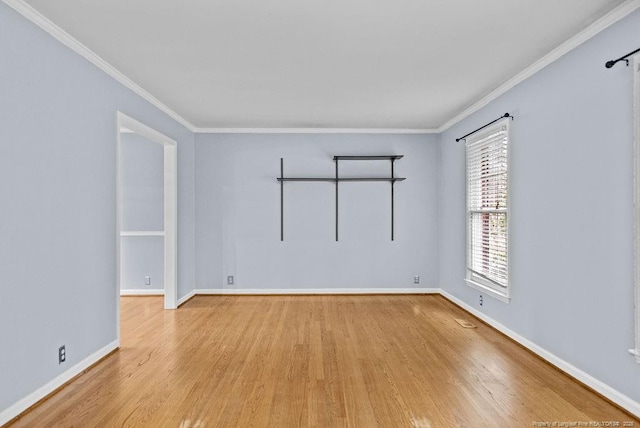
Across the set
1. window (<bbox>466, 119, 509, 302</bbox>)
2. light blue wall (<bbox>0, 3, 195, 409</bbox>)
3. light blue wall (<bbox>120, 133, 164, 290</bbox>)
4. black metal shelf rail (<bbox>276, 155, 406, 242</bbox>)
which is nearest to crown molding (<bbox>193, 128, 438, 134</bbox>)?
black metal shelf rail (<bbox>276, 155, 406, 242</bbox>)

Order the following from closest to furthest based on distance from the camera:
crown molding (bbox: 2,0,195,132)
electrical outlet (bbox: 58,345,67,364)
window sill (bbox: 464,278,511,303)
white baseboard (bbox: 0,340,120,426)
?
white baseboard (bbox: 0,340,120,426) → crown molding (bbox: 2,0,195,132) → electrical outlet (bbox: 58,345,67,364) → window sill (bbox: 464,278,511,303)

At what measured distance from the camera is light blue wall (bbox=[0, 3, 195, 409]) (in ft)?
7.86

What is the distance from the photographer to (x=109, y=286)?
11.6 feet

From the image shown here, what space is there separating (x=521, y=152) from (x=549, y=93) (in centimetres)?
61

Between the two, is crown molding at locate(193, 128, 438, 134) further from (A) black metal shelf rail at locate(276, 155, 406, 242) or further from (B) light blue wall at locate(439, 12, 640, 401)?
(B) light blue wall at locate(439, 12, 640, 401)

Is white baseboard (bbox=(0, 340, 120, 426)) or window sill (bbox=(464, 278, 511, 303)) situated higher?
window sill (bbox=(464, 278, 511, 303))

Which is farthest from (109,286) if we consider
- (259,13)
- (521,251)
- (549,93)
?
(549,93)

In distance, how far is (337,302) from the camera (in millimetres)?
5598

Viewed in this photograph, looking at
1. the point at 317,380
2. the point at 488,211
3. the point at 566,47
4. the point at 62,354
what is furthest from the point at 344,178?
the point at 62,354

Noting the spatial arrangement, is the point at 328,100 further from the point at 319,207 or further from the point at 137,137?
the point at 137,137

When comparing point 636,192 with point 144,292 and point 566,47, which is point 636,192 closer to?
point 566,47

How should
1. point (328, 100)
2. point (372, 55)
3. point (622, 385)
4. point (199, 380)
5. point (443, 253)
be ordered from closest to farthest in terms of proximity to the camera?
point (622, 385)
point (199, 380)
point (372, 55)
point (328, 100)
point (443, 253)

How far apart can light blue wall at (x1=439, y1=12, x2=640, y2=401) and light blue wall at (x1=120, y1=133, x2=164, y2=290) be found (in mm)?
4893

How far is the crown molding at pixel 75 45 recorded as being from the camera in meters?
2.48
